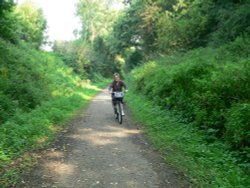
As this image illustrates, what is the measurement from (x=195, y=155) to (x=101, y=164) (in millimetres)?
2516

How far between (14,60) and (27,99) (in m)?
4.86

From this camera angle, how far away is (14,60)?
18.1 meters

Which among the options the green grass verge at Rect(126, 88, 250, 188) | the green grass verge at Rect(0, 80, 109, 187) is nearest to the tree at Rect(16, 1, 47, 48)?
the green grass verge at Rect(0, 80, 109, 187)

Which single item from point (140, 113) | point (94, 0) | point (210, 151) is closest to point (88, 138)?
point (210, 151)

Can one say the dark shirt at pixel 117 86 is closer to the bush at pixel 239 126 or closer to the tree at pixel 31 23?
the bush at pixel 239 126

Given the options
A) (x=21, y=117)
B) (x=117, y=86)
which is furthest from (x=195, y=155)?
(x=117, y=86)

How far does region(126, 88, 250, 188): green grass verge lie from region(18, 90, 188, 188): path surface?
36 centimetres

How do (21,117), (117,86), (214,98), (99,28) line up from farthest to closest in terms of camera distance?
(99,28)
(117,86)
(21,117)
(214,98)

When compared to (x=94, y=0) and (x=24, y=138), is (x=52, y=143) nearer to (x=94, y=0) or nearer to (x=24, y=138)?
(x=24, y=138)

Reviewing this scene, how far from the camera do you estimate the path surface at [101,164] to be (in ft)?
20.7

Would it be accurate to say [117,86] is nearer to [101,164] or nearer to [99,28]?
[101,164]

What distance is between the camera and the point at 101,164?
751 cm

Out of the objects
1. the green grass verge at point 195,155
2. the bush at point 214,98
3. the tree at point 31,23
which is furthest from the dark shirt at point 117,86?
the tree at point 31,23

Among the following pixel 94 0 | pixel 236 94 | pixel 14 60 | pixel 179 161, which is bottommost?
pixel 179 161
